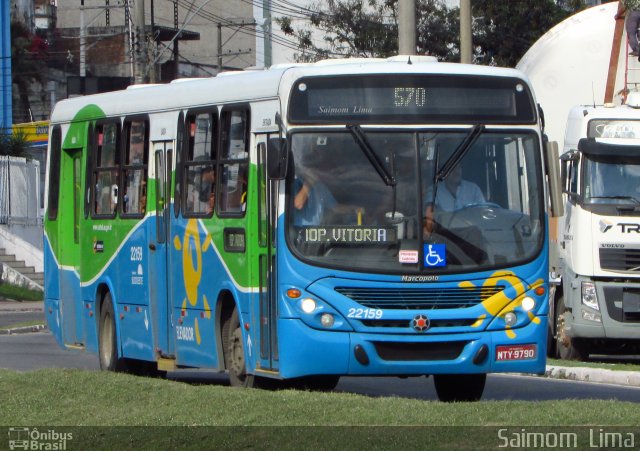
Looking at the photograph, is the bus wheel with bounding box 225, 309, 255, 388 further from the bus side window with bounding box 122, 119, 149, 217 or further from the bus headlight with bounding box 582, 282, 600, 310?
the bus headlight with bounding box 582, 282, 600, 310

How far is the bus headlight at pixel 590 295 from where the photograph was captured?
18359mm

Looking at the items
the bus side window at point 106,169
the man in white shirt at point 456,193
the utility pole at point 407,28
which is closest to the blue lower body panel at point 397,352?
the man in white shirt at point 456,193

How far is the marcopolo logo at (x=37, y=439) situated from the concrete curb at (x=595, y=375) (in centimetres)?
777

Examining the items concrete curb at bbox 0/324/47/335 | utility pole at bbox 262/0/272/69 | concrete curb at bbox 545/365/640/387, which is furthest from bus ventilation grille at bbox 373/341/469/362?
utility pole at bbox 262/0/272/69

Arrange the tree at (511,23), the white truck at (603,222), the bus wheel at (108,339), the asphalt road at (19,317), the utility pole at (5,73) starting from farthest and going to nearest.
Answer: the utility pole at (5,73), the tree at (511,23), the asphalt road at (19,317), the white truck at (603,222), the bus wheel at (108,339)

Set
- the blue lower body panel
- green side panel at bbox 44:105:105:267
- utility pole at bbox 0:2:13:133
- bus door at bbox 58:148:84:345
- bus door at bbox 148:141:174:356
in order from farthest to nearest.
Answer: utility pole at bbox 0:2:13:133 < bus door at bbox 58:148:84:345 < green side panel at bbox 44:105:105:267 < bus door at bbox 148:141:174:356 < the blue lower body panel

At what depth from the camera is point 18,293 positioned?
39.2 metres

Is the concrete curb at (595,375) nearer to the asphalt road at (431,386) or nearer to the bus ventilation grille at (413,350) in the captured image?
the asphalt road at (431,386)

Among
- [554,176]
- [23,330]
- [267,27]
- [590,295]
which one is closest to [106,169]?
[554,176]

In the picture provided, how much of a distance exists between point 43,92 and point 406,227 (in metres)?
67.7

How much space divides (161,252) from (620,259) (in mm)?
6528

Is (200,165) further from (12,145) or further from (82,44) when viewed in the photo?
(82,44)

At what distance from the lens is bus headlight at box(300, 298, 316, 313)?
1175 centimetres

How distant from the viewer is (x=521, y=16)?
127 ft
